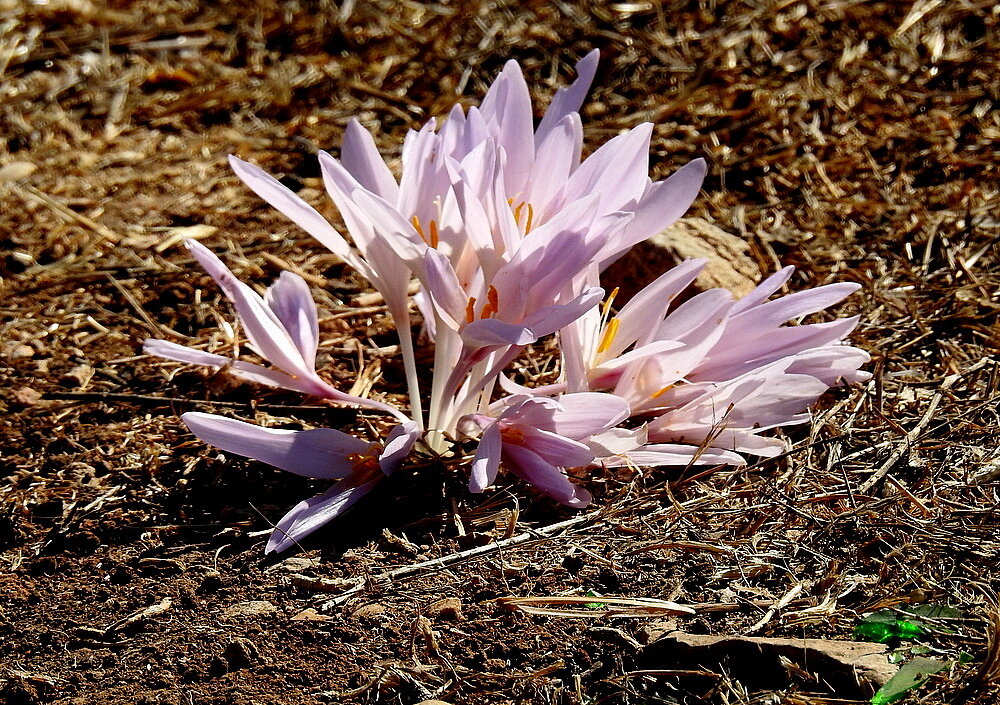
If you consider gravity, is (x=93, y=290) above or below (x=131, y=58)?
below

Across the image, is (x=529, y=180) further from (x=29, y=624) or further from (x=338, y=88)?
(x=338, y=88)

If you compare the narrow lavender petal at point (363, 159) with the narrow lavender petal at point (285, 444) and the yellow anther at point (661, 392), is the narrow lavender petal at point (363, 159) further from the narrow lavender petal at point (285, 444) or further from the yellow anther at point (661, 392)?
the yellow anther at point (661, 392)

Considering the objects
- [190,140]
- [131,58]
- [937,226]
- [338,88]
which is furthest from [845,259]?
[131,58]

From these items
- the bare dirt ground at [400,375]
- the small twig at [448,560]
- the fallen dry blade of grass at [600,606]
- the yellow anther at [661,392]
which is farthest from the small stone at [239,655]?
the yellow anther at [661,392]

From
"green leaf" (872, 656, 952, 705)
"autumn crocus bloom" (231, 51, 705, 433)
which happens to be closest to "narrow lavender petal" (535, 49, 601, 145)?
"autumn crocus bloom" (231, 51, 705, 433)

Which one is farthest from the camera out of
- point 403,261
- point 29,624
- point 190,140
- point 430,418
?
point 190,140

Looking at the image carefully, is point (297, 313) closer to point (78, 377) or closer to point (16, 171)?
point (78, 377)

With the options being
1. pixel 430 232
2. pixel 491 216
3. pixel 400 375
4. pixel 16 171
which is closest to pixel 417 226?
pixel 430 232
